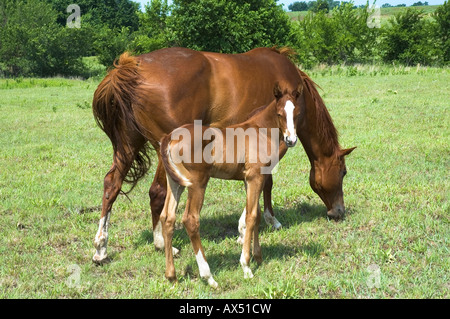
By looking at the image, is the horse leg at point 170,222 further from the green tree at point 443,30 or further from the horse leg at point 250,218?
the green tree at point 443,30

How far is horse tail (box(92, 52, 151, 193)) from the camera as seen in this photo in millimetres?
4566

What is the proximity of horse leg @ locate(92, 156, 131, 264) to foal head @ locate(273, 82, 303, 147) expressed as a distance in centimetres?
180

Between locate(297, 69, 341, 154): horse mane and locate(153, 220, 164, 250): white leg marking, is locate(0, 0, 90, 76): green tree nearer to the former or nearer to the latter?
locate(297, 69, 341, 154): horse mane

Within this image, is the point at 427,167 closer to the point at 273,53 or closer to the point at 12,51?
the point at 273,53

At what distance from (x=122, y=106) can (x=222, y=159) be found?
4.18 ft

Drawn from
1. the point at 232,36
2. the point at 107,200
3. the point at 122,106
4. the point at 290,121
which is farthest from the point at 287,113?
the point at 232,36

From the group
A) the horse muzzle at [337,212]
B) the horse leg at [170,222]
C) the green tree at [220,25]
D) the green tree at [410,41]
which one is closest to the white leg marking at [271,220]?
the horse muzzle at [337,212]

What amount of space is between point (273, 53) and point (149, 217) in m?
2.61

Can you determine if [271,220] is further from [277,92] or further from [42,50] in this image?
[42,50]

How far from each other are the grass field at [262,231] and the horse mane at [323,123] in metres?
0.93

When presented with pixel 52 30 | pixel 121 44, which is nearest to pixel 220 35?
pixel 121 44

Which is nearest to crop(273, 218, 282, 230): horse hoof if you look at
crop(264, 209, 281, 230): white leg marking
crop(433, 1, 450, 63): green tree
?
crop(264, 209, 281, 230): white leg marking

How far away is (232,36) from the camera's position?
35.1 m

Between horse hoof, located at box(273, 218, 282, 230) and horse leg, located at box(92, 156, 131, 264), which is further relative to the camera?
horse hoof, located at box(273, 218, 282, 230)
